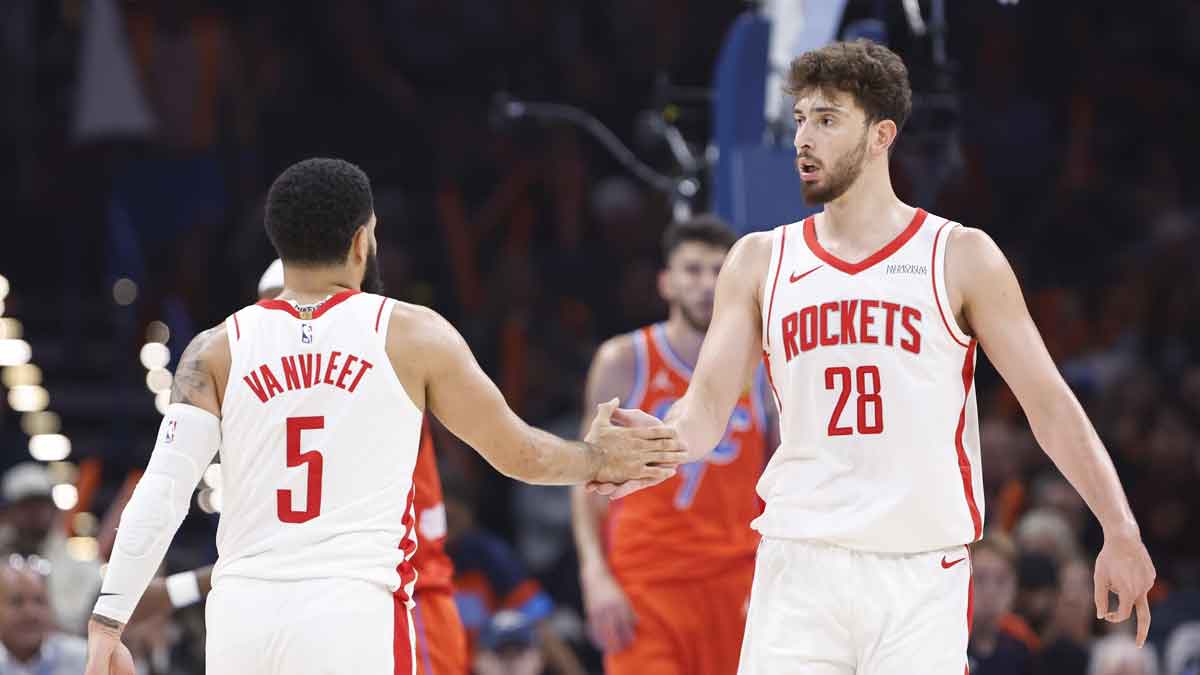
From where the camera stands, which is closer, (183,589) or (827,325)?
(827,325)

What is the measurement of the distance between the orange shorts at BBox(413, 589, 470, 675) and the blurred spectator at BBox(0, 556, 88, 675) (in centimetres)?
280

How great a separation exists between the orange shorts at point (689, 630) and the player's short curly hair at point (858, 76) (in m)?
2.57

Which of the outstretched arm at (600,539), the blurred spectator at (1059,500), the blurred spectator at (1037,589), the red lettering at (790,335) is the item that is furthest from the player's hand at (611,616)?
the blurred spectator at (1059,500)

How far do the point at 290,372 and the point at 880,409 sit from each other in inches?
63.6

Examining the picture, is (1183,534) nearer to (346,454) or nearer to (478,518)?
(478,518)

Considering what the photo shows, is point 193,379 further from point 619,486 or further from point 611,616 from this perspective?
point 611,616

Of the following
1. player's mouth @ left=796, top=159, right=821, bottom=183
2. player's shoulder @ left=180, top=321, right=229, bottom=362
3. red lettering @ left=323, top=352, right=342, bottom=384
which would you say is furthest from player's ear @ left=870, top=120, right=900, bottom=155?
player's shoulder @ left=180, top=321, right=229, bottom=362

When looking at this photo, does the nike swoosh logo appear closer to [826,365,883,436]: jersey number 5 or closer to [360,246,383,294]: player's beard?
[826,365,883,436]: jersey number 5

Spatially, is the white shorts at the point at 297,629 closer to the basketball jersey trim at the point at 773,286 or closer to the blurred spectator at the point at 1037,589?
the basketball jersey trim at the point at 773,286

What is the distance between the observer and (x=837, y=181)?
5.35 metres

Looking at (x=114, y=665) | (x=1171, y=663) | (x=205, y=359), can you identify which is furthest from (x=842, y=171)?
(x=1171, y=663)

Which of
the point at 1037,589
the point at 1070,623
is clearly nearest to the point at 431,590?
the point at 1070,623

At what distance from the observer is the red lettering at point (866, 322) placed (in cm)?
515

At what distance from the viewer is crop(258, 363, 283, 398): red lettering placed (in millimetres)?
4883
